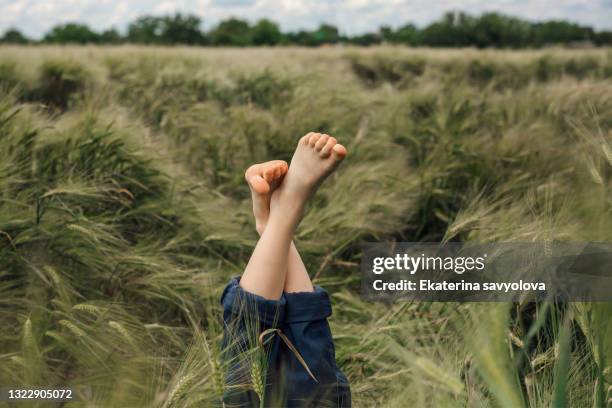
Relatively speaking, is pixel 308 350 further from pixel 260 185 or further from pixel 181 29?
pixel 181 29

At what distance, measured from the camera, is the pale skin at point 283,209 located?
4.35 feet

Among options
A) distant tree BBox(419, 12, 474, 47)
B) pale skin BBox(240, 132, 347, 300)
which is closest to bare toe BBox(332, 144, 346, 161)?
pale skin BBox(240, 132, 347, 300)

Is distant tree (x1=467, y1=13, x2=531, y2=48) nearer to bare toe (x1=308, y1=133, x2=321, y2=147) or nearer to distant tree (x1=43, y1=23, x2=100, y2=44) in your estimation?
distant tree (x1=43, y1=23, x2=100, y2=44)

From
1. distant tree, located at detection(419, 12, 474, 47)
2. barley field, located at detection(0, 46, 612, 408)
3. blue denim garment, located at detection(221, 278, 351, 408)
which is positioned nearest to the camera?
barley field, located at detection(0, 46, 612, 408)

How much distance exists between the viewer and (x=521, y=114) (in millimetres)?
3975

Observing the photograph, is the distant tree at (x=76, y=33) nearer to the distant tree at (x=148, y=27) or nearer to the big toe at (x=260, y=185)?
the distant tree at (x=148, y=27)

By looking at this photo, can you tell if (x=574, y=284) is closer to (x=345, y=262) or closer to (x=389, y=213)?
(x=345, y=262)

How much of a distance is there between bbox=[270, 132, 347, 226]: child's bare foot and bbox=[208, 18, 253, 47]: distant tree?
28787mm

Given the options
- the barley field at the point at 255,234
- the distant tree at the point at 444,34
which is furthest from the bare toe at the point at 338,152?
the distant tree at the point at 444,34

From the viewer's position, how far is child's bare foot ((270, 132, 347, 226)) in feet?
4.68

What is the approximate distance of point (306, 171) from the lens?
146 centimetres

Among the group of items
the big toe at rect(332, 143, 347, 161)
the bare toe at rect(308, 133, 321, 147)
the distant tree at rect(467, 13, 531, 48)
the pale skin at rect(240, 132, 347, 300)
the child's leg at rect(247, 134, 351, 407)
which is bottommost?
the child's leg at rect(247, 134, 351, 407)

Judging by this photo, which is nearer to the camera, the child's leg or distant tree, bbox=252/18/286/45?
the child's leg

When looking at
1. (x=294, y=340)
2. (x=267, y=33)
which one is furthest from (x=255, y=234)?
(x=267, y=33)
